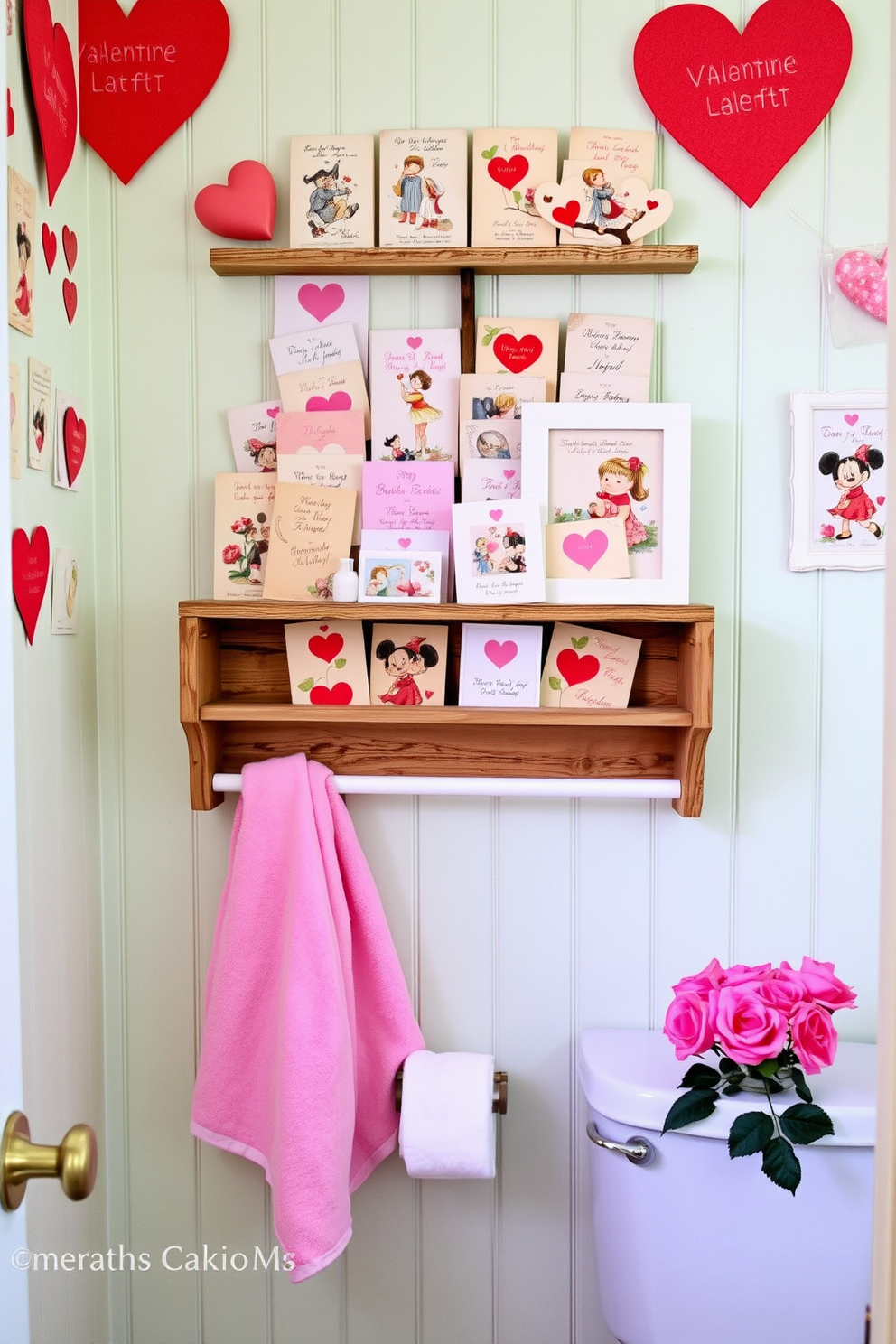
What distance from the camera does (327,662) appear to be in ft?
4.77

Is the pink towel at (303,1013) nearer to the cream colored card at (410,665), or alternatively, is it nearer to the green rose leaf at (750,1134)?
the cream colored card at (410,665)

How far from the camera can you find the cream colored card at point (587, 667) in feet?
4.73

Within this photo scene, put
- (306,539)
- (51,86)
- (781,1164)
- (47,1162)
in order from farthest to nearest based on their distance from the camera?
(306,539), (51,86), (781,1164), (47,1162)

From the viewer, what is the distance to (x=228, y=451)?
1.50m

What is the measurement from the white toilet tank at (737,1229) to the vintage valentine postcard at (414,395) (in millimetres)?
856

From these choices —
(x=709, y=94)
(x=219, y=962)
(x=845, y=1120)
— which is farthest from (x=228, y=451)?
(x=845, y=1120)

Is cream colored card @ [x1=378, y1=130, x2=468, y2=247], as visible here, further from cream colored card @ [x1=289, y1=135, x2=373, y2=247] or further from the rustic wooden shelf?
the rustic wooden shelf

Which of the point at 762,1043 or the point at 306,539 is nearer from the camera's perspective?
the point at 762,1043

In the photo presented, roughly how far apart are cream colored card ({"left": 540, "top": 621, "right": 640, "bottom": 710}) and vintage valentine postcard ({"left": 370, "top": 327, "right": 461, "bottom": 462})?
29 centimetres

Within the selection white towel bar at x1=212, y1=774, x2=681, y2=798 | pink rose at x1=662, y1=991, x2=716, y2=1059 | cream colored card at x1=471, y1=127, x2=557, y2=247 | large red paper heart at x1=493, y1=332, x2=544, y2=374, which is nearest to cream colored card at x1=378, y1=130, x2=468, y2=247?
cream colored card at x1=471, y1=127, x2=557, y2=247

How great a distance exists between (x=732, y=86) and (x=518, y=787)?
959 millimetres

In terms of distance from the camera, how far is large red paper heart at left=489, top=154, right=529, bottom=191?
4.67ft

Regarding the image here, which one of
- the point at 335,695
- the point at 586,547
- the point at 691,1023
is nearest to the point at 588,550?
the point at 586,547

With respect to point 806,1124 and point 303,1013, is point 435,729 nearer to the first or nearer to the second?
point 303,1013
